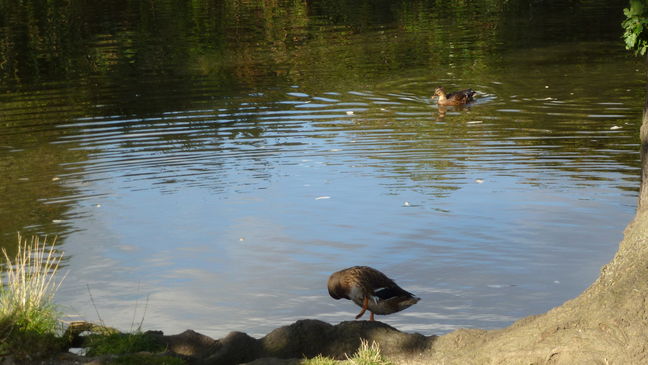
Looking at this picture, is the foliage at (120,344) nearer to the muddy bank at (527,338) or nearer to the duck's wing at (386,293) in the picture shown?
the muddy bank at (527,338)

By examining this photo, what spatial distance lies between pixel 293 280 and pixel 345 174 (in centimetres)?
402

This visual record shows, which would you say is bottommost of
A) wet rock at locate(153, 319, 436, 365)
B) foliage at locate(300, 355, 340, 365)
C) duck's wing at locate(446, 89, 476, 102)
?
wet rock at locate(153, 319, 436, 365)

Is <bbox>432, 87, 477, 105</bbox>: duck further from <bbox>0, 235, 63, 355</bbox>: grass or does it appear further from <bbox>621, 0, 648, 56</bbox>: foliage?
<bbox>0, 235, 63, 355</bbox>: grass

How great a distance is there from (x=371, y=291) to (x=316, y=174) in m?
5.51

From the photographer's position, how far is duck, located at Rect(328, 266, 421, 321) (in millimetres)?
7559

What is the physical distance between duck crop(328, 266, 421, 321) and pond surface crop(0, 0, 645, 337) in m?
0.33

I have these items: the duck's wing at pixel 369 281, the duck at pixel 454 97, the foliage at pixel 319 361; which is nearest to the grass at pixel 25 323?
the foliage at pixel 319 361

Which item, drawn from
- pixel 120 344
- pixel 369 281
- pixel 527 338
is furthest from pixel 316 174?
pixel 527 338

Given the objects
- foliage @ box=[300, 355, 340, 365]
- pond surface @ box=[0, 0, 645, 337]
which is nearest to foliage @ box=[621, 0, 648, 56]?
pond surface @ box=[0, 0, 645, 337]

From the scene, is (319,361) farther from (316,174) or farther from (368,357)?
(316,174)

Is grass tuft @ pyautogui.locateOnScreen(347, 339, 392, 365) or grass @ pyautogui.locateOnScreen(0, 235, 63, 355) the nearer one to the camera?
grass tuft @ pyautogui.locateOnScreen(347, 339, 392, 365)

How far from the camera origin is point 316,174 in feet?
42.5

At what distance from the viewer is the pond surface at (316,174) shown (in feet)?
29.1

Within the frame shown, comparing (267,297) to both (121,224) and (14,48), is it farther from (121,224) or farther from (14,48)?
(14,48)
